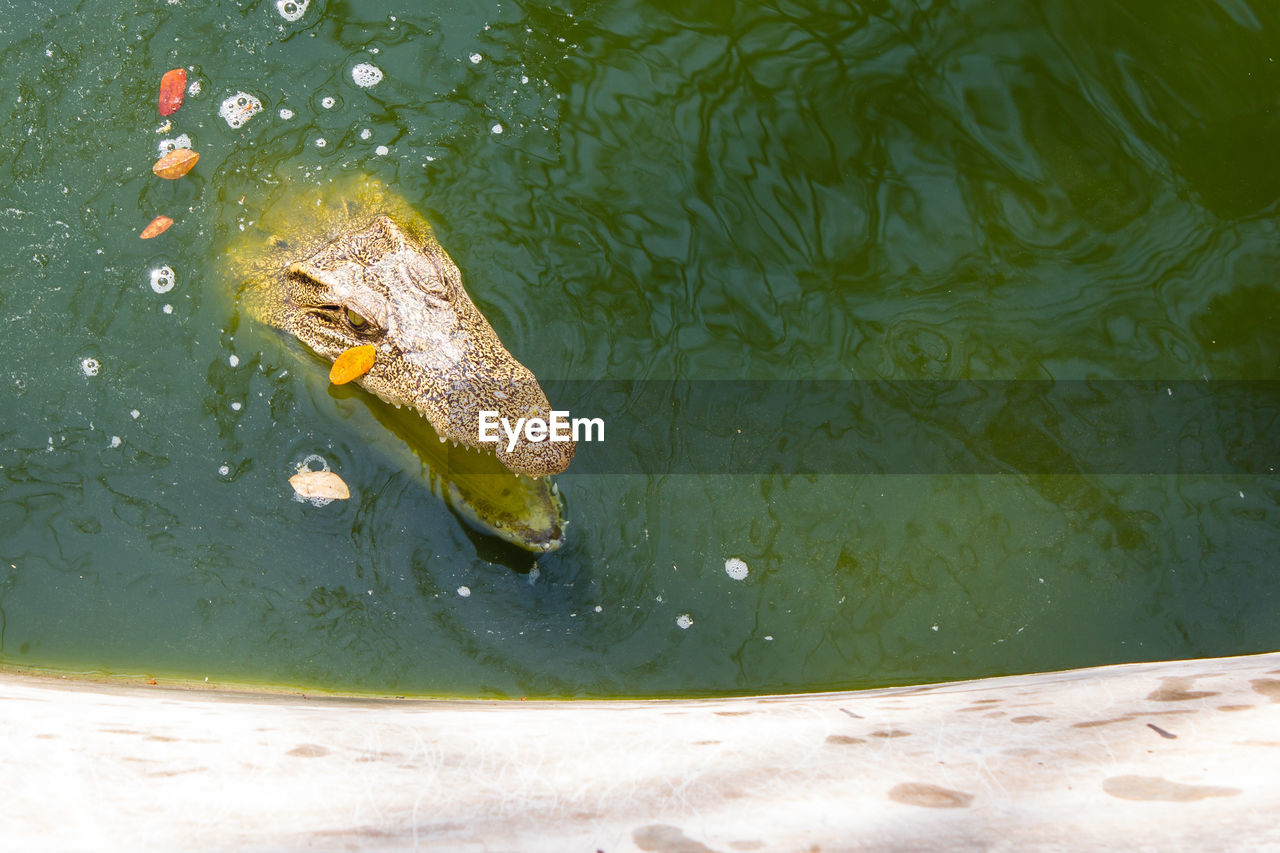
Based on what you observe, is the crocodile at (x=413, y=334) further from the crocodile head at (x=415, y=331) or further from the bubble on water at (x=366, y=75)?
the bubble on water at (x=366, y=75)

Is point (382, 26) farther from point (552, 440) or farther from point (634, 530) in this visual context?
point (634, 530)

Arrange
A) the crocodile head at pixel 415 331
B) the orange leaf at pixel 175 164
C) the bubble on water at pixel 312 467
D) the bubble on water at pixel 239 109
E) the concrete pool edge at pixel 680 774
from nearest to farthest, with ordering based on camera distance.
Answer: the concrete pool edge at pixel 680 774, the crocodile head at pixel 415 331, the bubble on water at pixel 312 467, the orange leaf at pixel 175 164, the bubble on water at pixel 239 109

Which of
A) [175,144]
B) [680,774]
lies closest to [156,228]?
[175,144]

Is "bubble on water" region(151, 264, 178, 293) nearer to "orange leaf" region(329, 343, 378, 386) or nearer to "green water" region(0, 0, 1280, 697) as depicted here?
"green water" region(0, 0, 1280, 697)

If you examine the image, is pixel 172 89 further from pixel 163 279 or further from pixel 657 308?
pixel 657 308

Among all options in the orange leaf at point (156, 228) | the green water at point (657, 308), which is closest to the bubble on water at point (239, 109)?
the green water at point (657, 308)

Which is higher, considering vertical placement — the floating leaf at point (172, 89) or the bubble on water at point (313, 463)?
the floating leaf at point (172, 89)

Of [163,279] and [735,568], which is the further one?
[163,279]
